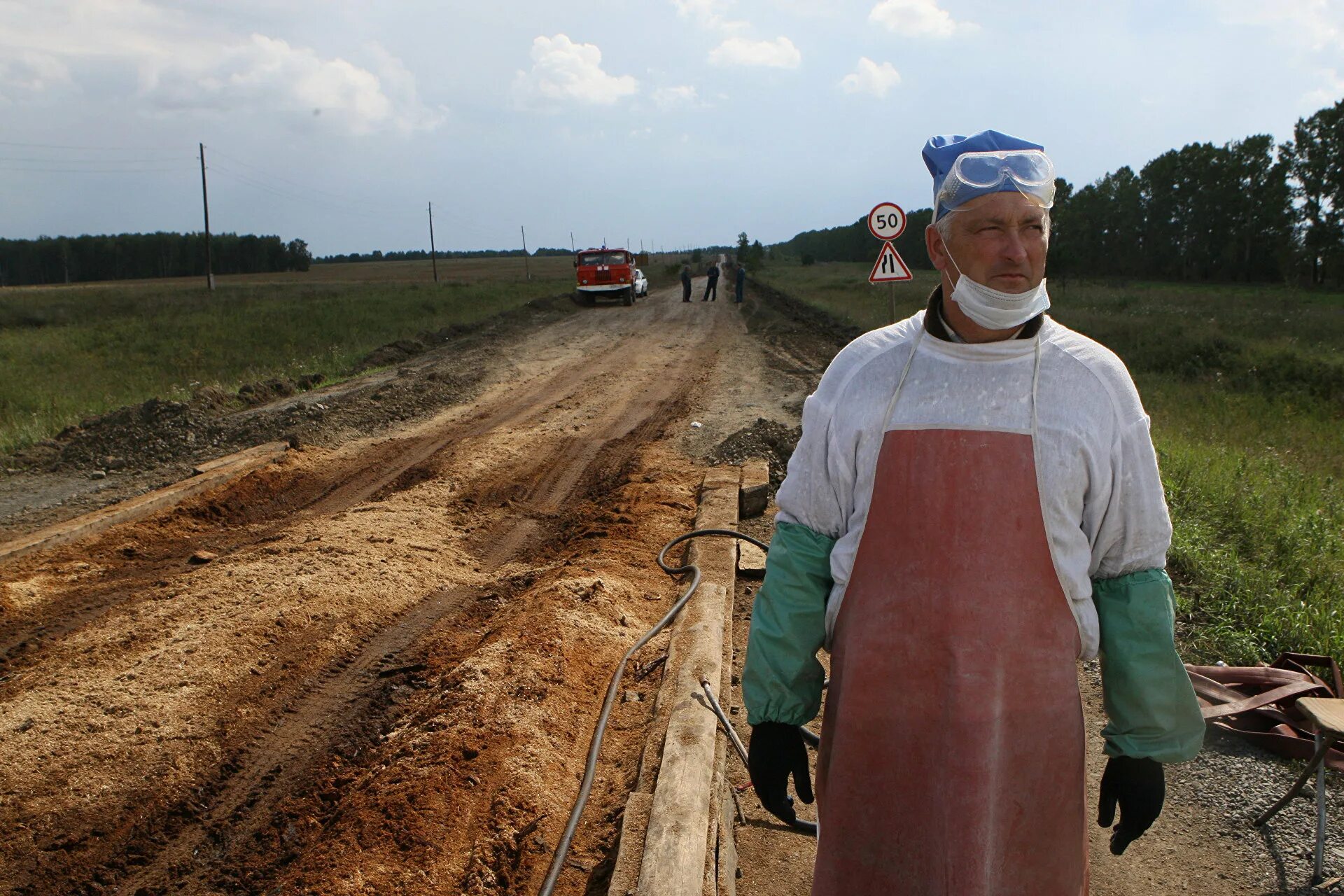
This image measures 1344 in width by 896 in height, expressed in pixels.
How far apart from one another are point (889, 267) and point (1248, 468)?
17.7 feet

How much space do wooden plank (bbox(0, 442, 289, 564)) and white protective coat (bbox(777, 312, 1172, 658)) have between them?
6.42 metres

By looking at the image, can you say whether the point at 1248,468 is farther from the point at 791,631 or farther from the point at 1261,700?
the point at 791,631

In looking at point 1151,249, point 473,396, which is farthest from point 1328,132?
point 473,396

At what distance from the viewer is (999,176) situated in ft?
5.95

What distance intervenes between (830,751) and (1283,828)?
2789 mm

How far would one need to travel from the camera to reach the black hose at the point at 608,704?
3008mm

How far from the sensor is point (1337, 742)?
348cm

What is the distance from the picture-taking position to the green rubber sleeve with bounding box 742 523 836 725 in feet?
6.23

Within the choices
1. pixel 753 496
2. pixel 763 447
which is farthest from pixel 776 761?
pixel 763 447

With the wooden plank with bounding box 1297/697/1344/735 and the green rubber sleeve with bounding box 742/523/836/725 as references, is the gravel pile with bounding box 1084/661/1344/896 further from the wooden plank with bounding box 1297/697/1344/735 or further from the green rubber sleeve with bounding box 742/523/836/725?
the green rubber sleeve with bounding box 742/523/836/725

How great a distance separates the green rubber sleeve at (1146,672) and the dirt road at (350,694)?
71.1 inches

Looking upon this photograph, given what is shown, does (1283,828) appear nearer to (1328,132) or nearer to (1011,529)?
(1011,529)

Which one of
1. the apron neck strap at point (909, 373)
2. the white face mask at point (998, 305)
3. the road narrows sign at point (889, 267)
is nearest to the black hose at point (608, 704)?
the apron neck strap at point (909, 373)

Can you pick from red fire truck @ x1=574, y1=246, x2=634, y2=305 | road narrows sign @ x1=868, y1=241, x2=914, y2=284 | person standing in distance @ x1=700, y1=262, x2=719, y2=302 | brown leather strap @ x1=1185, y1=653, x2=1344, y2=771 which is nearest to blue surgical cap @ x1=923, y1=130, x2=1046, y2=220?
brown leather strap @ x1=1185, y1=653, x2=1344, y2=771
